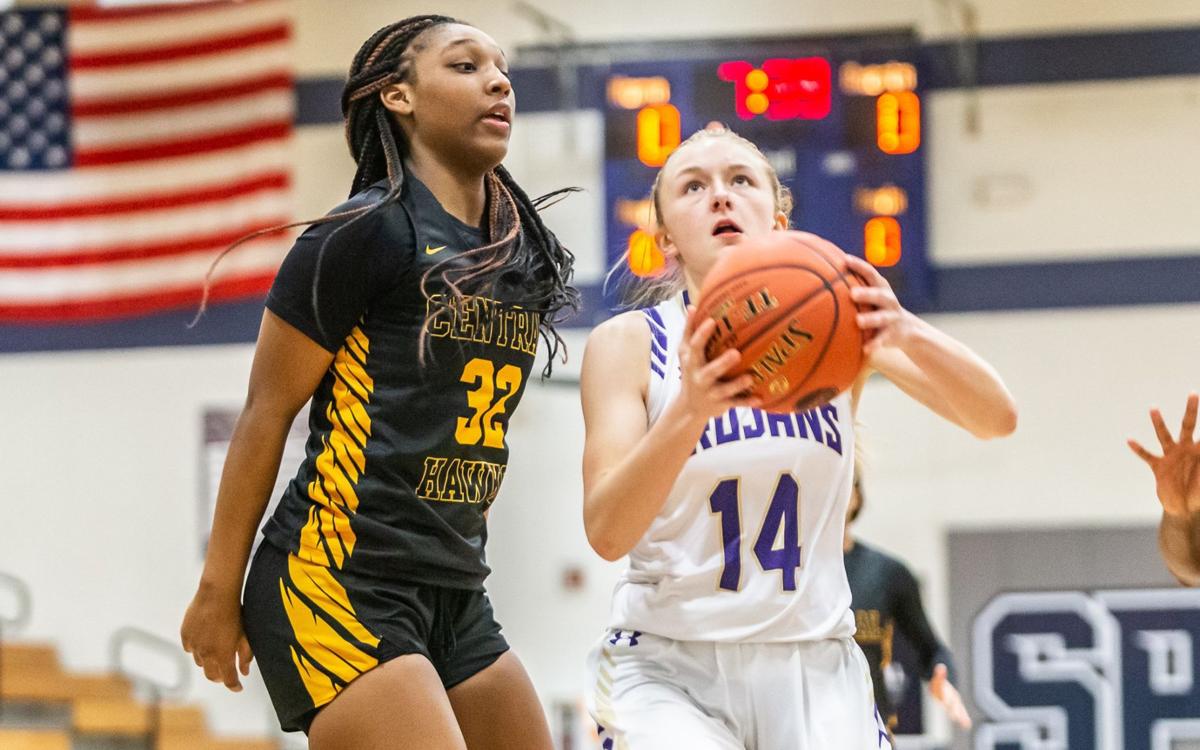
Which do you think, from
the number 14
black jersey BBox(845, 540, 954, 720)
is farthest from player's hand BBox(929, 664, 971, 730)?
the number 14

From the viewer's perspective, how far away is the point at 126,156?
10.2m

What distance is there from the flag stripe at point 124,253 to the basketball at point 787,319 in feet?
26.2

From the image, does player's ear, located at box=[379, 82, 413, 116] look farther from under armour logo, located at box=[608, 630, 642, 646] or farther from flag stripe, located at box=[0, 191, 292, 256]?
flag stripe, located at box=[0, 191, 292, 256]

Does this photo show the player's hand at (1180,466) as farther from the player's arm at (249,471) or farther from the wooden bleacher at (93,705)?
the wooden bleacher at (93,705)

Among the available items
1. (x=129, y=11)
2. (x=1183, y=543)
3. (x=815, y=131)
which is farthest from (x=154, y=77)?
(x=1183, y=543)

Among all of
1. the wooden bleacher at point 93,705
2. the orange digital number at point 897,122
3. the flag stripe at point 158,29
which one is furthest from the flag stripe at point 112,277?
the orange digital number at point 897,122

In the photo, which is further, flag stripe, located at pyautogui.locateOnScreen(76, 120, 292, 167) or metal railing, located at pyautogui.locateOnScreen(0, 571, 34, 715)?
metal railing, located at pyautogui.locateOnScreen(0, 571, 34, 715)

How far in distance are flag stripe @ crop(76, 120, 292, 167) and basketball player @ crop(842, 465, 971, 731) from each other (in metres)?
5.73

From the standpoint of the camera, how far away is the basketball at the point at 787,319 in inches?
93.4

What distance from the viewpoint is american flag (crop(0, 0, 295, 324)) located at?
10016 millimetres

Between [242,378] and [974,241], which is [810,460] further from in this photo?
[242,378]

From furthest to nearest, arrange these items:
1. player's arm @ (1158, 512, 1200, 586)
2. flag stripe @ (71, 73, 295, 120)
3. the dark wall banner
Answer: flag stripe @ (71, 73, 295, 120) < the dark wall banner < player's arm @ (1158, 512, 1200, 586)

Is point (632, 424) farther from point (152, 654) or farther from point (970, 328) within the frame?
point (152, 654)

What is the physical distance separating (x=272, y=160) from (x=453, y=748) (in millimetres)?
7743
